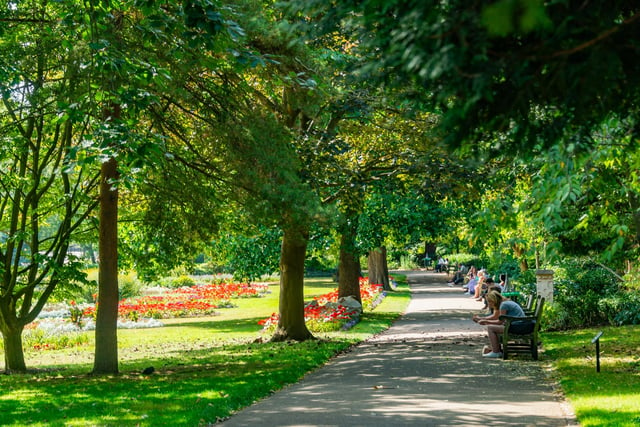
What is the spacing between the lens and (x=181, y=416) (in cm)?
873

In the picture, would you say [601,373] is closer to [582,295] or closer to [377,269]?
[582,295]

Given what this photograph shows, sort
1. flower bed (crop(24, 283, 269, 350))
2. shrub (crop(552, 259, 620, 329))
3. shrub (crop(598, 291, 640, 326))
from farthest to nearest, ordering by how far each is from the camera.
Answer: flower bed (crop(24, 283, 269, 350)), shrub (crop(552, 259, 620, 329)), shrub (crop(598, 291, 640, 326))

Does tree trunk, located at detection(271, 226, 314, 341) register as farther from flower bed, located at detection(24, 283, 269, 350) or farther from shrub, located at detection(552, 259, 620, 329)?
flower bed, located at detection(24, 283, 269, 350)

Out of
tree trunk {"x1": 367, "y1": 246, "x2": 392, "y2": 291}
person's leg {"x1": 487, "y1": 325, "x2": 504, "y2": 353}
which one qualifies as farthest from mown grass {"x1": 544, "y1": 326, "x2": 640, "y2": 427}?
tree trunk {"x1": 367, "y1": 246, "x2": 392, "y2": 291}

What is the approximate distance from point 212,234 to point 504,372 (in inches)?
230

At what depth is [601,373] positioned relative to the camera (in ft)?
37.0

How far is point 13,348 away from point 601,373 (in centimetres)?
1086

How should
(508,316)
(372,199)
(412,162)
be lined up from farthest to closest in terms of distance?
(372,199)
(412,162)
(508,316)

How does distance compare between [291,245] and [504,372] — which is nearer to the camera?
[504,372]

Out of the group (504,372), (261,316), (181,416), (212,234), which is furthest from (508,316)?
(261,316)

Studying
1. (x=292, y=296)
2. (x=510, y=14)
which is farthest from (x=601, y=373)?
(x=510, y=14)

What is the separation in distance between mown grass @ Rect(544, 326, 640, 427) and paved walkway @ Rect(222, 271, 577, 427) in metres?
0.28

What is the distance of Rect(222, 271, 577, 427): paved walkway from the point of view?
27.4 ft

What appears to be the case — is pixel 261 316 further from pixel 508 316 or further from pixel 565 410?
pixel 565 410
